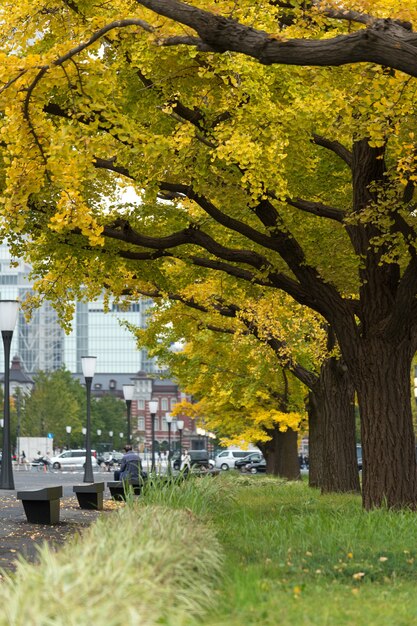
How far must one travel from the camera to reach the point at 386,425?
15945mm

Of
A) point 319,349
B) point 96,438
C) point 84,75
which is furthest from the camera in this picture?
point 96,438

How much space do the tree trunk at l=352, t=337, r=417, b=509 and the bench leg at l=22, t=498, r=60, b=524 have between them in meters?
4.47

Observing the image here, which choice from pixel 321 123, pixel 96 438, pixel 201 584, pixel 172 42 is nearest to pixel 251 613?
pixel 201 584

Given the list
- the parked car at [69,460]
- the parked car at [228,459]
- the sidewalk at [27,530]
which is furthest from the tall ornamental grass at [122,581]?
the parked car at [69,460]

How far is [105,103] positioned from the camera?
43.3 ft

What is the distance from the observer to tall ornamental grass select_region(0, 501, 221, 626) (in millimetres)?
6086

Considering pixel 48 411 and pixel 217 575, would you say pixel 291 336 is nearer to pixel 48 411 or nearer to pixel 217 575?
pixel 217 575

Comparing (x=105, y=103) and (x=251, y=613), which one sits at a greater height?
(x=105, y=103)

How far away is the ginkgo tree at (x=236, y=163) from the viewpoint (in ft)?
41.6

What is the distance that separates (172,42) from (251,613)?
5.32m

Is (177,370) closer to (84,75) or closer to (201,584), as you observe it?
(84,75)

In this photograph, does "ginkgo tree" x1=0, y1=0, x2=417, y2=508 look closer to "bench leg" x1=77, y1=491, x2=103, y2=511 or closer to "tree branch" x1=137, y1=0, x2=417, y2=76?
"tree branch" x1=137, y1=0, x2=417, y2=76

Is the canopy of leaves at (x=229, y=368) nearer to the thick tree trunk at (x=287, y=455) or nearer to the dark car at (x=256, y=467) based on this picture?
the thick tree trunk at (x=287, y=455)

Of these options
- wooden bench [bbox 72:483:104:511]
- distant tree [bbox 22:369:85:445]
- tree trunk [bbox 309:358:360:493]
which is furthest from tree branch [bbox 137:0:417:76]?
distant tree [bbox 22:369:85:445]
